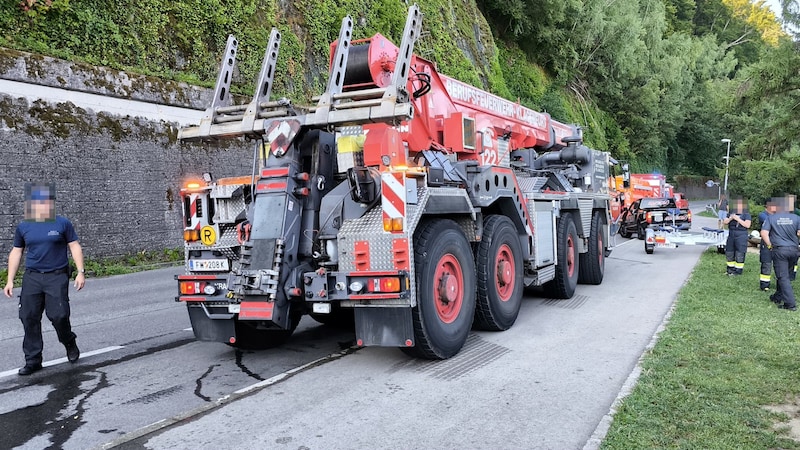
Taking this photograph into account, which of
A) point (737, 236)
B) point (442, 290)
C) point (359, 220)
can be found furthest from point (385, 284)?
point (737, 236)

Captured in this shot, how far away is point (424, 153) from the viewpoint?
7.07 metres

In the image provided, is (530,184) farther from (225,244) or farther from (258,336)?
(225,244)

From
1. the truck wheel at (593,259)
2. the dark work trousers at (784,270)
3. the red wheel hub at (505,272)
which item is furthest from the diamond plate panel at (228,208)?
the dark work trousers at (784,270)

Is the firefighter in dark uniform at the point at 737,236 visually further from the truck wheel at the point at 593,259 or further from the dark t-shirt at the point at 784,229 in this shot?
the dark t-shirt at the point at 784,229

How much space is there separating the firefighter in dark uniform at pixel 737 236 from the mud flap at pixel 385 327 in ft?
30.1

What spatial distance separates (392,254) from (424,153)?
7.47 feet

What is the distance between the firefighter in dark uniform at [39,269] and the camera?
18.7ft

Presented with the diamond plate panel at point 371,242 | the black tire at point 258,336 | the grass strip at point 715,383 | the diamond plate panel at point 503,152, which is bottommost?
the grass strip at point 715,383

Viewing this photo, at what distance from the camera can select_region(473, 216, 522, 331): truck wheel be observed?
6.68 meters

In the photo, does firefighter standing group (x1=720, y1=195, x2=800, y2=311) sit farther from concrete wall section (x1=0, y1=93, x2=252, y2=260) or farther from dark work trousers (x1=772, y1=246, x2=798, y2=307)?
concrete wall section (x1=0, y1=93, x2=252, y2=260)

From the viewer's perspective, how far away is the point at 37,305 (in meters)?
5.71

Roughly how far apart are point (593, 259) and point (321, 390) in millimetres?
7104

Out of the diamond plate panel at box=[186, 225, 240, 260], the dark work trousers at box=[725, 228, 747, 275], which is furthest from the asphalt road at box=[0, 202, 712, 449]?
the dark work trousers at box=[725, 228, 747, 275]

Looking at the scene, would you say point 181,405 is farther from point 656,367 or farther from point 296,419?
point 656,367
